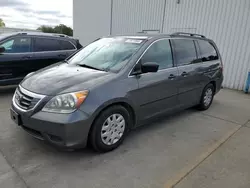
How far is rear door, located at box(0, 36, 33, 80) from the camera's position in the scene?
4914mm

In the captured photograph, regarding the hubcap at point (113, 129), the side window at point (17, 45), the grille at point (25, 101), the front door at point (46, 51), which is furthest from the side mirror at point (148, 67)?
the side window at point (17, 45)

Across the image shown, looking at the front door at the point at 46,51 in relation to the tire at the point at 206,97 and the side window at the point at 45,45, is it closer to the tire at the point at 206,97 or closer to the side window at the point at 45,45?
the side window at the point at 45,45

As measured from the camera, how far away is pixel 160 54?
3.38 metres

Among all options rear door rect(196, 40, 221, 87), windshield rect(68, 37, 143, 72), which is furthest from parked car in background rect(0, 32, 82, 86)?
rear door rect(196, 40, 221, 87)

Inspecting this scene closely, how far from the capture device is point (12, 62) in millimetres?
5020

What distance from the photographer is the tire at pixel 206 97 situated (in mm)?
4488

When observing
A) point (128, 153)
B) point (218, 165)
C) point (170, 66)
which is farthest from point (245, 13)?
point (128, 153)

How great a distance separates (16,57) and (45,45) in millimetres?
870

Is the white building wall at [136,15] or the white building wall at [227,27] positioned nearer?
the white building wall at [227,27]

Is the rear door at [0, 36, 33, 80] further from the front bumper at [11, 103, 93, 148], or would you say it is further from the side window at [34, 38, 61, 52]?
the front bumper at [11, 103, 93, 148]

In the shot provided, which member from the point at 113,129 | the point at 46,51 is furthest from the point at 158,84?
the point at 46,51

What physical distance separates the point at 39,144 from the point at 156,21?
7872mm

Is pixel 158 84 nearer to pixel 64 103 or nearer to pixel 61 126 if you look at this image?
pixel 64 103

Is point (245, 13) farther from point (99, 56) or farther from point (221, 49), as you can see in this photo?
point (99, 56)
